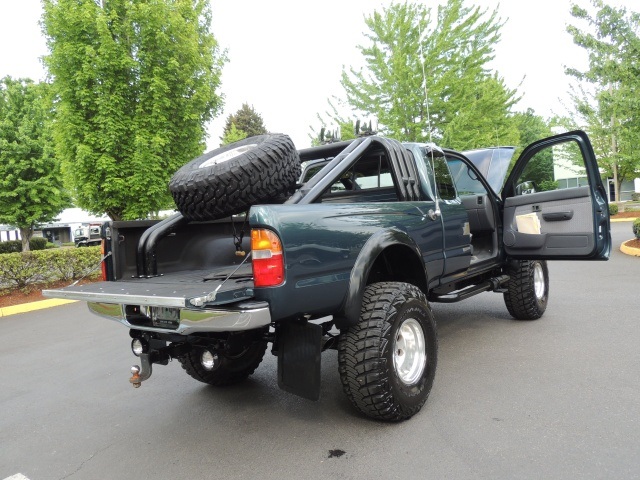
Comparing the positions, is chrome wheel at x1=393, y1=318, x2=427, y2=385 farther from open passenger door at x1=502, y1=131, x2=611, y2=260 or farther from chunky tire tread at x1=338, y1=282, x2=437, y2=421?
open passenger door at x1=502, y1=131, x2=611, y2=260

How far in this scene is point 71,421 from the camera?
3508 mm

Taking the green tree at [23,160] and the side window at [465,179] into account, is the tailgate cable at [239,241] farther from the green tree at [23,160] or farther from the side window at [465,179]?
the green tree at [23,160]

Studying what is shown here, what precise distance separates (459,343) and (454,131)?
452 inches

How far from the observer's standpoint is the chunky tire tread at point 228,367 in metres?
3.72

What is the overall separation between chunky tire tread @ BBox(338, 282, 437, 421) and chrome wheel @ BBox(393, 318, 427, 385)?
179 millimetres

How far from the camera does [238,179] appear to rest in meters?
2.89

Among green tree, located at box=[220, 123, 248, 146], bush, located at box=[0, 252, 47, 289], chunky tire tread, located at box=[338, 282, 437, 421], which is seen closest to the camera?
chunky tire tread, located at box=[338, 282, 437, 421]

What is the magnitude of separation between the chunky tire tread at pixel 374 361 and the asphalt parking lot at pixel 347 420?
0.17m

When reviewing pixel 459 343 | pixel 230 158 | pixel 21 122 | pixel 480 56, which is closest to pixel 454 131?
pixel 480 56

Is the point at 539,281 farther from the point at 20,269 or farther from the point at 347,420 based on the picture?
the point at 20,269

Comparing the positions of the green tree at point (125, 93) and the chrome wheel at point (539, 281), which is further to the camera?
the green tree at point (125, 93)

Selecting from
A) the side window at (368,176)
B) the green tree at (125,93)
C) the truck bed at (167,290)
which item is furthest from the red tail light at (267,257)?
the green tree at (125,93)

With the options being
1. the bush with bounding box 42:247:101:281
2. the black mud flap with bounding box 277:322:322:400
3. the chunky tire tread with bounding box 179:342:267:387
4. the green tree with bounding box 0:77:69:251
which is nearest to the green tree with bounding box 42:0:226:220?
the bush with bounding box 42:247:101:281

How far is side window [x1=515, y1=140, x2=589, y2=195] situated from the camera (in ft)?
41.8
